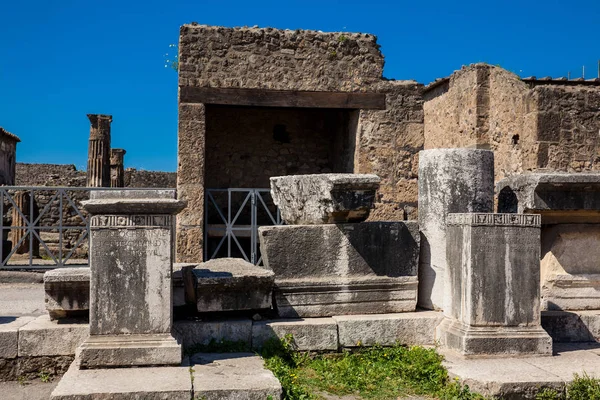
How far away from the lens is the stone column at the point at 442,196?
549cm

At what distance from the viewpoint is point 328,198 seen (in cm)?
519

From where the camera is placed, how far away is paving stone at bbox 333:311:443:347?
5164mm

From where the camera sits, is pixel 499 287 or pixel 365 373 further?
pixel 499 287

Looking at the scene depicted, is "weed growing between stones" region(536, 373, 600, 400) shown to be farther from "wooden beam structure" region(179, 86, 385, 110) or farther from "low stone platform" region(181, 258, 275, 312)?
"wooden beam structure" region(179, 86, 385, 110)

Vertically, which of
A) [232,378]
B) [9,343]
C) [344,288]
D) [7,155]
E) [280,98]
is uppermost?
[7,155]

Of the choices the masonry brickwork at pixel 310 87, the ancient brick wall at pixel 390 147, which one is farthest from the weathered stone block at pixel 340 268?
the ancient brick wall at pixel 390 147

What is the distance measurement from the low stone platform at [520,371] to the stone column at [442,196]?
81cm

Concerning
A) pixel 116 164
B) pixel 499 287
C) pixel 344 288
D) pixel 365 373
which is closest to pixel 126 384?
pixel 365 373

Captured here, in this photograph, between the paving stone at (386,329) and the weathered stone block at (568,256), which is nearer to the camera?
the paving stone at (386,329)

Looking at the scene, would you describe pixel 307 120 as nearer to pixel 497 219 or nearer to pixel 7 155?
pixel 497 219

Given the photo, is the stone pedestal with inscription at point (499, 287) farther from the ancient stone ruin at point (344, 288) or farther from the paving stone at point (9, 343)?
the paving stone at point (9, 343)

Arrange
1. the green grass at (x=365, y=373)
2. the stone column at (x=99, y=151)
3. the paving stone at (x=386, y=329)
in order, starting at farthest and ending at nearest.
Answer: the stone column at (x=99, y=151) → the paving stone at (x=386, y=329) → the green grass at (x=365, y=373)

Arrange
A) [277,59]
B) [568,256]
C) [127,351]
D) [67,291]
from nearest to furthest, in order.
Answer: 1. [127,351]
2. [67,291]
3. [568,256]
4. [277,59]

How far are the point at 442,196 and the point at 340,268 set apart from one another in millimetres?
1067
